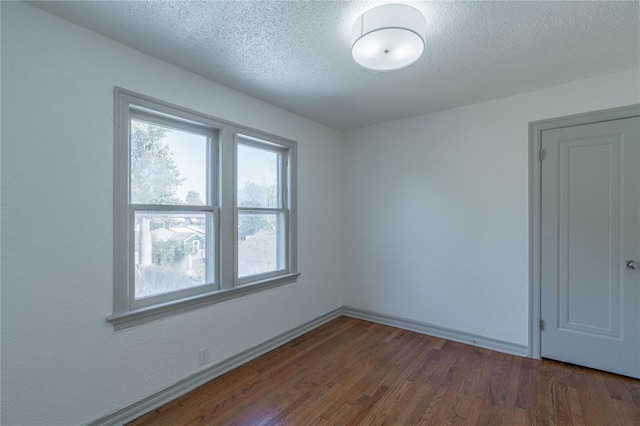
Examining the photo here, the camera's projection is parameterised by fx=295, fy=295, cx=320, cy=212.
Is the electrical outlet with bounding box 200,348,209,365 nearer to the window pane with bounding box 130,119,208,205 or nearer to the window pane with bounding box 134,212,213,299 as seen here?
the window pane with bounding box 134,212,213,299

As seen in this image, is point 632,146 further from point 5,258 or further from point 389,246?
point 5,258

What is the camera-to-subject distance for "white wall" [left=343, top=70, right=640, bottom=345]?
2867 mm

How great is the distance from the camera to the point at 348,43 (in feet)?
6.59

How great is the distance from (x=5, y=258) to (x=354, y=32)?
228 cm

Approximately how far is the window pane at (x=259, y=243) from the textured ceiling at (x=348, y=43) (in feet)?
4.11

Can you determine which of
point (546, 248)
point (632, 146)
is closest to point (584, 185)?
point (632, 146)

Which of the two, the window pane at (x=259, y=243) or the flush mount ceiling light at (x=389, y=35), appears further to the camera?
the window pane at (x=259, y=243)

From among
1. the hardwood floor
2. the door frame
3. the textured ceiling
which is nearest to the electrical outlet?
the hardwood floor

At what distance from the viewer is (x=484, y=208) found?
308cm

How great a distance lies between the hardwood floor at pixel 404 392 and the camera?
6.61 ft

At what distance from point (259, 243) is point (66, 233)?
1622mm

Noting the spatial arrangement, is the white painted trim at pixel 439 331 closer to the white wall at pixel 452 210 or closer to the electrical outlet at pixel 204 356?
the white wall at pixel 452 210

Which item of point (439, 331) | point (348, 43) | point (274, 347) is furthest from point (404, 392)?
point (348, 43)

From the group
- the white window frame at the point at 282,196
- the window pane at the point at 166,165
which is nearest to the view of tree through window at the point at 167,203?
the window pane at the point at 166,165
